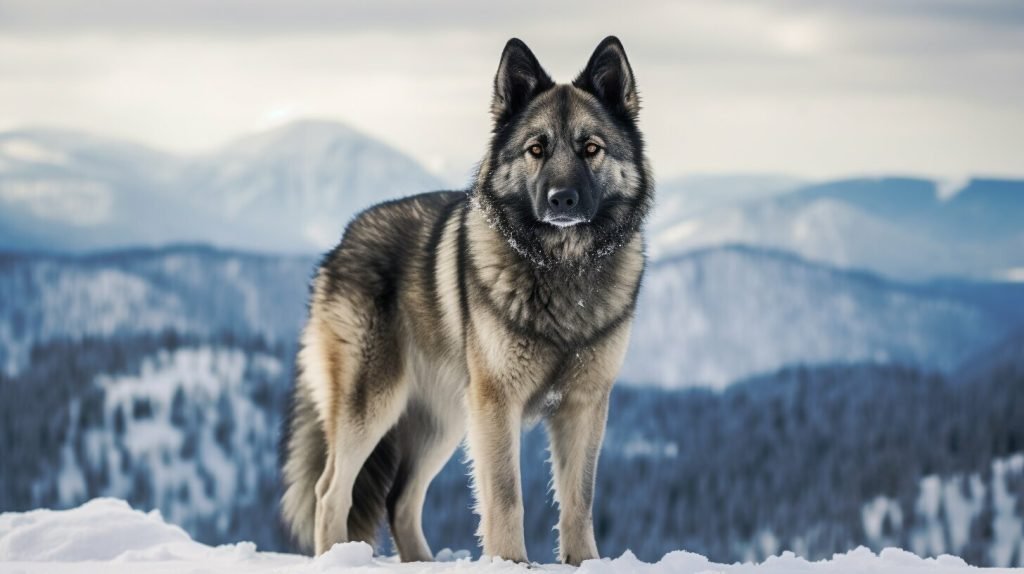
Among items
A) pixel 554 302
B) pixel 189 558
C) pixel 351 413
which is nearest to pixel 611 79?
pixel 554 302

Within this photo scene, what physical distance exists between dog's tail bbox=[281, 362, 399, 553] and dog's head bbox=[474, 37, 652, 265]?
2167 millimetres

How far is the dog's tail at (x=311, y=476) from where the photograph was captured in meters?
7.43

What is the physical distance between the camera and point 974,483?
126 m

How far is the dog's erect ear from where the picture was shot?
6.20 m

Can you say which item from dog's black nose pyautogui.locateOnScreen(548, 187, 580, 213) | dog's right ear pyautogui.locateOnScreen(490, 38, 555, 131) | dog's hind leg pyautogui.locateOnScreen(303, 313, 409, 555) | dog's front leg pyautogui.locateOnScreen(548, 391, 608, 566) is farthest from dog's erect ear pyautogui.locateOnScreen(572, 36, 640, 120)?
dog's hind leg pyautogui.locateOnScreen(303, 313, 409, 555)

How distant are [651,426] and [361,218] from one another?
536 ft

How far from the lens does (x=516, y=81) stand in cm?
626

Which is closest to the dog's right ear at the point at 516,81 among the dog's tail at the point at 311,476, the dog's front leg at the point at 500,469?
the dog's front leg at the point at 500,469

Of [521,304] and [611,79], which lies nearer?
[521,304]

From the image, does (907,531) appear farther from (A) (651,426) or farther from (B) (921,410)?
(A) (651,426)

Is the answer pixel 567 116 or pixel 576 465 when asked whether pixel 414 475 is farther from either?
pixel 567 116

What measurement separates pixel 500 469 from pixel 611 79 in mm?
2430

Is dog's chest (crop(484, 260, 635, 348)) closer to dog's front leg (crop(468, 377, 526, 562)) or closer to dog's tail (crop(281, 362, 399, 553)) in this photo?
dog's front leg (crop(468, 377, 526, 562))

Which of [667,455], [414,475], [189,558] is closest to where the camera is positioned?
[189,558]
